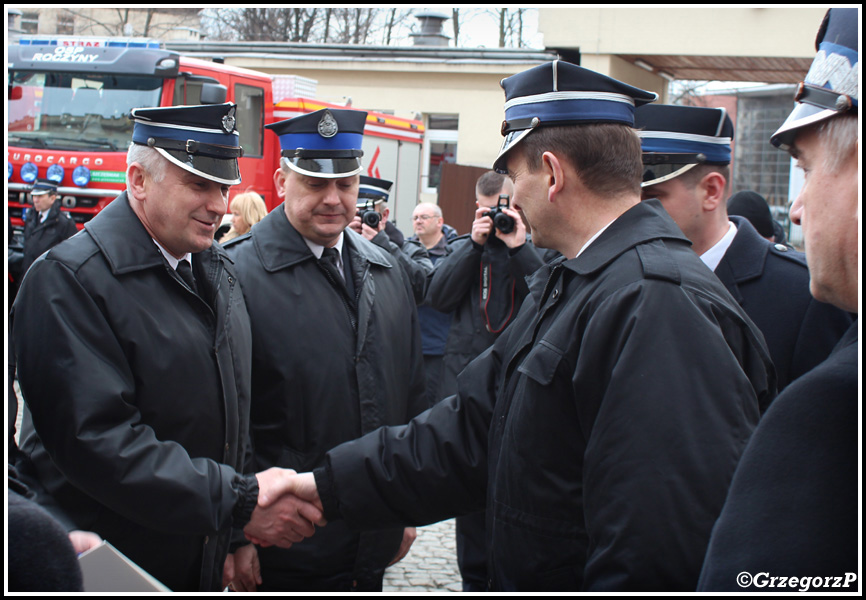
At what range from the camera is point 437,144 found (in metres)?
19.1

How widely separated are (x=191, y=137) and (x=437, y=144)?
16532 millimetres

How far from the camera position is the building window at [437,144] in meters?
18.7

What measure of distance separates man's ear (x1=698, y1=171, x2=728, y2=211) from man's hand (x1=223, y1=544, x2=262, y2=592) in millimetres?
2022

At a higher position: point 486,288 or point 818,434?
point 818,434

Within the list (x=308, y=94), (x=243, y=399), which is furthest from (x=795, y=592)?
(x=308, y=94)

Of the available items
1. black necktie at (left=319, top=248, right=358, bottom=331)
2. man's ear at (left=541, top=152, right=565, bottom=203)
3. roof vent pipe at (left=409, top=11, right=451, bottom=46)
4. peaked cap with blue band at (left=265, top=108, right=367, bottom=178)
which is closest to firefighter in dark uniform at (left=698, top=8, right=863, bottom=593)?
man's ear at (left=541, top=152, right=565, bottom=203)

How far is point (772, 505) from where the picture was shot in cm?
112

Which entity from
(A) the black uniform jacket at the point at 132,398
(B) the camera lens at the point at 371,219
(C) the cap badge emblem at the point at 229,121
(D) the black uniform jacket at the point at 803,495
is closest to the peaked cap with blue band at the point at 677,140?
(C) the cap badge emblem at the point at 229,121

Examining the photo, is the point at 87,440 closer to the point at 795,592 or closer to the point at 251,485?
the point at 251,485

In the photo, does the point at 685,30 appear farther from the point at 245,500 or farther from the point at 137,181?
the point at 245,500

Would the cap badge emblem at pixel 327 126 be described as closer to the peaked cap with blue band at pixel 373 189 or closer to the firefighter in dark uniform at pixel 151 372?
the firefighter in dark uniform at pixel 151 372

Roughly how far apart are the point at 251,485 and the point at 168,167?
1072mm

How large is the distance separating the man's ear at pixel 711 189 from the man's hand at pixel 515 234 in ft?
6.49

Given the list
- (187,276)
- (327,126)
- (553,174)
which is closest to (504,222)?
(327,126)
